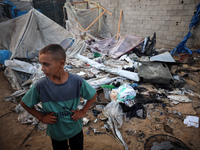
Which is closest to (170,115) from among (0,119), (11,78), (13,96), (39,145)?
(39,145)

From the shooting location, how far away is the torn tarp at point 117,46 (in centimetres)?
579

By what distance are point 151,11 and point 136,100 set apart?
5935 mm

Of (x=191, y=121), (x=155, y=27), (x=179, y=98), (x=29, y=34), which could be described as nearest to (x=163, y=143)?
(x=191, y=121)

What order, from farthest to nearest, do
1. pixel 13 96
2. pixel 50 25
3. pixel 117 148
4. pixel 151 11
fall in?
pixel 151 11, pixel 50 25, pixel 13 96, pixel 117 148

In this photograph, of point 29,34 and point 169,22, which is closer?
point 29,34

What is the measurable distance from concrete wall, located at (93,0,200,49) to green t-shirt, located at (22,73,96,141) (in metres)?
6.64

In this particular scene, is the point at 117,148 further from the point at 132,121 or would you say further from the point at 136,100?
the point at 136,100

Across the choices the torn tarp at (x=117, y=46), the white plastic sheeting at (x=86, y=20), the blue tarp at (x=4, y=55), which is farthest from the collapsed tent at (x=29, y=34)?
the white plastic sheeting at (x=86, y=20)

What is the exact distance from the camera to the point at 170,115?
96.4 inches

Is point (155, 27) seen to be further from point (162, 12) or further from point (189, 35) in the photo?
point (189, 35)

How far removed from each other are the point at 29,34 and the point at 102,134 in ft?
16.0

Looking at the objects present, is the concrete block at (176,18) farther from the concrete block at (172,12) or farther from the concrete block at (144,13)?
the concrete block at (144,13)

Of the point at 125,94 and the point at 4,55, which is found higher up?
the point at 4,55

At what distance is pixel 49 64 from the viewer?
922mm
